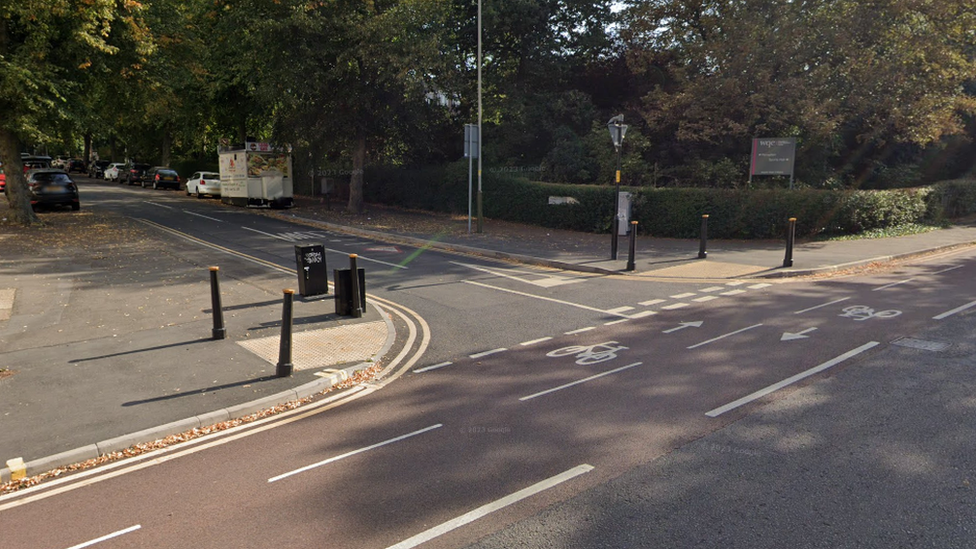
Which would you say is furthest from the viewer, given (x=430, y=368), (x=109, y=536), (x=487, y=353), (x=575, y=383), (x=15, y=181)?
(x=15, y=181)

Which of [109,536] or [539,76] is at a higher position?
[539,76]

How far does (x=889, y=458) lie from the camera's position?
17.7ft

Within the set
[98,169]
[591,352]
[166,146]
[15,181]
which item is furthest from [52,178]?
[98,169]

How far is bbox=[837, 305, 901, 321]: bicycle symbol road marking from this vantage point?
412 inches

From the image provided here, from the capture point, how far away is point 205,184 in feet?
120

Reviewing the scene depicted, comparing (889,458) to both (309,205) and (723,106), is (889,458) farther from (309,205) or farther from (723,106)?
(309,205)

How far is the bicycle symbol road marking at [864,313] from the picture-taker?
10469mm

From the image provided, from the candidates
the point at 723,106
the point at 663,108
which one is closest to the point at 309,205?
the point at 663,108

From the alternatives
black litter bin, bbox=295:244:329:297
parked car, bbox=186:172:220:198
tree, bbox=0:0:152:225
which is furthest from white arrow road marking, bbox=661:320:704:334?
parked car, bbox=186:172:220:198

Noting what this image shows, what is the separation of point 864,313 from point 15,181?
25647mm

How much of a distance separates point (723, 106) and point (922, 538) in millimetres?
22560

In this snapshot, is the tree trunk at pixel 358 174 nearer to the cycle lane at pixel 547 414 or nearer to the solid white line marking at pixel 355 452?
the cycle lane at pixel 547 414

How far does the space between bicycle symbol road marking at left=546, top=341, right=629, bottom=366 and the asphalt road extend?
0.05 meters

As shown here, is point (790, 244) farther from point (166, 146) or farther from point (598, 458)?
point (166, 146)
